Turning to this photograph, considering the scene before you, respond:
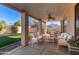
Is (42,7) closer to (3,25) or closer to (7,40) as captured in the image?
(7,40)

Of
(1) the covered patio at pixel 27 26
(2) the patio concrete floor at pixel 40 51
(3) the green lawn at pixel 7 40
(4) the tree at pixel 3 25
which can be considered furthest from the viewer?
(4) the tree at pixel 3 25

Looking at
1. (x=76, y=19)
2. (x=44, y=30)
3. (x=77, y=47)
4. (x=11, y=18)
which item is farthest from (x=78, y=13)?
(x=44, y=30)

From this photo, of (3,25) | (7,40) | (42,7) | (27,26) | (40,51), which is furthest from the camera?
(3,25)

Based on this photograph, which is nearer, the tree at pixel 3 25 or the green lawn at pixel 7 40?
the green lawn at pixel 7 40

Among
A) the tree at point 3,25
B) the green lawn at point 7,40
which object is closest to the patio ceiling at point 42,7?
the green lawn at point 7,40

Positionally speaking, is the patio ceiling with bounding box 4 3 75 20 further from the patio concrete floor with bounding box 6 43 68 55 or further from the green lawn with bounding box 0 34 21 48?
the green lawn with bounding box 0 34 21 48

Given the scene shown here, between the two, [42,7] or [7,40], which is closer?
[42,7]

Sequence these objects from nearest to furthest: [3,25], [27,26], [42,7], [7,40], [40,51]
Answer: [40,51]
[42,7]
[27,26]
[7,40]
[3,25]

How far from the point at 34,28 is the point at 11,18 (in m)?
3.50

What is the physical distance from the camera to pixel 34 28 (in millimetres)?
19359

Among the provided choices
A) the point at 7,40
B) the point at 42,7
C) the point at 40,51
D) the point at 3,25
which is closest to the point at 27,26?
the point at 42,7

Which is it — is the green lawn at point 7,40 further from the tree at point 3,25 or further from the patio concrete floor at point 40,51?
the patio concrete floor at point 40,51

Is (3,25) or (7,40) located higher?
(3,25)
